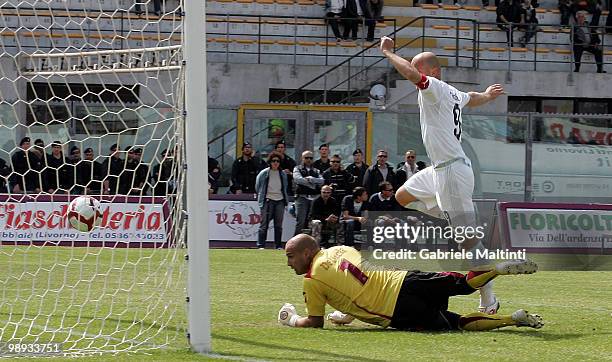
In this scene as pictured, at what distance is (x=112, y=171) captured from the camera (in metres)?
11.8

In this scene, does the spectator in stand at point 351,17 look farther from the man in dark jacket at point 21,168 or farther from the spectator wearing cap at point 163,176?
the spectator wearing cap at point 163,176

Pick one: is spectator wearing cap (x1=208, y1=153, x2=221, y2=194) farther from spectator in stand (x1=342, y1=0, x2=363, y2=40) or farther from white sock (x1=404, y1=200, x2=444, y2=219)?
white sock (x1=404, y1=200, x2=444, y2=219)

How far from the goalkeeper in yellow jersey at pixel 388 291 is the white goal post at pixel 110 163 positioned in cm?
116

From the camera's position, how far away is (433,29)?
1309 inches

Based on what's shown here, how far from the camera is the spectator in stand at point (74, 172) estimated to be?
1104 centimetres

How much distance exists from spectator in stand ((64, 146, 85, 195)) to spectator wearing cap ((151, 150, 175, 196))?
73 centimetres

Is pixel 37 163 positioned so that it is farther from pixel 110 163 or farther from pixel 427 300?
pixel 427 300

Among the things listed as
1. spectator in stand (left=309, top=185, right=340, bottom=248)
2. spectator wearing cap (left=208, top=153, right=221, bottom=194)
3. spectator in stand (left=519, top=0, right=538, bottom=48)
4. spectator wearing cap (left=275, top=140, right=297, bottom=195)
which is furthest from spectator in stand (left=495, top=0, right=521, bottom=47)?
spectator in stand (left=309, top=185, right=340, bottom=248)

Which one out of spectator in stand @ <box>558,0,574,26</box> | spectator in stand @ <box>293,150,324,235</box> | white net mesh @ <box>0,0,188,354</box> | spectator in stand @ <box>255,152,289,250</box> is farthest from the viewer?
spectator in stand @ <box>558,0,574,26</box>

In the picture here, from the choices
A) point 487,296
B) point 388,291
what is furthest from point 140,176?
point 487,296

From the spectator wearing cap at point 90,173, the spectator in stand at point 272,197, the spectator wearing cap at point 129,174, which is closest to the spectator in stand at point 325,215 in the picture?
the spectator in stand at point 272,197

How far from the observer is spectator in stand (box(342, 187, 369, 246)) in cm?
2256

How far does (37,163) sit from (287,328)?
3.27 metres

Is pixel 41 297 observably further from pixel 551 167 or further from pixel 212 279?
pixel 551 167
